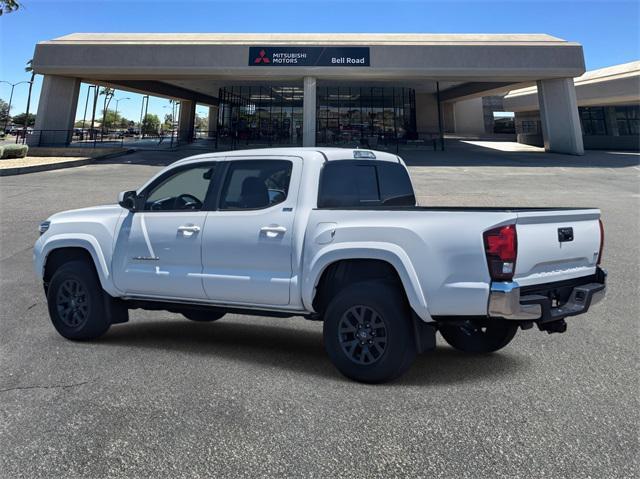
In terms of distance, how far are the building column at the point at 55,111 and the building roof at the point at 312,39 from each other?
278cm

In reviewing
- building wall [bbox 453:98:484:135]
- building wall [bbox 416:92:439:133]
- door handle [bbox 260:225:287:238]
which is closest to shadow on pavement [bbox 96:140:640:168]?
building wall [bbox 416:92:439:133]

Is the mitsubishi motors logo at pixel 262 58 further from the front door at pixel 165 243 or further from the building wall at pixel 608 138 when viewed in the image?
the building wall at pixel 608 138

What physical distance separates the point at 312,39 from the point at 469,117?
3363cm

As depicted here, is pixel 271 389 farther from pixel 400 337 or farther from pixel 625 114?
pixel 625 114

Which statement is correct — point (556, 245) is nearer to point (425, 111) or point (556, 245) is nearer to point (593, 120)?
point (425, 111)

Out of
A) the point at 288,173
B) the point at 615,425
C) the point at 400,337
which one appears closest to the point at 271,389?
the point at 400,337

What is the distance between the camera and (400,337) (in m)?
3.64

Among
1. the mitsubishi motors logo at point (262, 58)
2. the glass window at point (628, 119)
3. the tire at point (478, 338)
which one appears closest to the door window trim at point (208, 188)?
the tire at point (478, 338)

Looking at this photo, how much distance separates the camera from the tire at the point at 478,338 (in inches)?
173

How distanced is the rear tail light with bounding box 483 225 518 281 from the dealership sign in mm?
29269

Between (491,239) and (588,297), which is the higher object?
→ (491,239)

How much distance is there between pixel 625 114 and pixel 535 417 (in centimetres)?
4891

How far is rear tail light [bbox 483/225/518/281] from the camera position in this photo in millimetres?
3299

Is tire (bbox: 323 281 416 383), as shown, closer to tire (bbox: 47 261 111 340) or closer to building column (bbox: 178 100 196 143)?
tire (bbox: 47 261 111 340)
